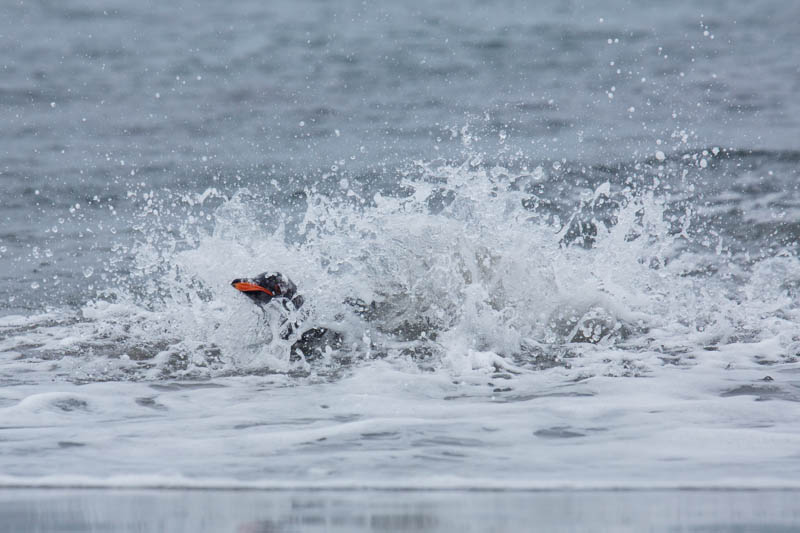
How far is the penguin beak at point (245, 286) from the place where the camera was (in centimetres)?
516

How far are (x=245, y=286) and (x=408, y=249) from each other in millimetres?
1415

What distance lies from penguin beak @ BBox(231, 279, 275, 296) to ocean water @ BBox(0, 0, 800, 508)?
0.22m

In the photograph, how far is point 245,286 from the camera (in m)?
5.22

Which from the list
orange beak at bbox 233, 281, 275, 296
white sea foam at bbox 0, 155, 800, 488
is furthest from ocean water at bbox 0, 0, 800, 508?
orange beak at bbox 233, 281, 275, 296

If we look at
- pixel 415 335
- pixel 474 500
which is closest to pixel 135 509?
pixel 474 500

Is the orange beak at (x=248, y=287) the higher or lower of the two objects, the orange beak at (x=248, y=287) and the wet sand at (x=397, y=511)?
the higher

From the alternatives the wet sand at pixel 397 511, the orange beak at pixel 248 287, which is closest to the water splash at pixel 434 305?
the orange beak at pixel 248 287

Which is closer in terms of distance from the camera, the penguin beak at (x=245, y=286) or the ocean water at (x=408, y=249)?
the ocean water at (x=408, y=249)

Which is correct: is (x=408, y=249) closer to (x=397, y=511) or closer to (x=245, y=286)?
(x=245, y=286)

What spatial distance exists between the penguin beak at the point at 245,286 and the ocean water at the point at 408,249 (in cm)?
22

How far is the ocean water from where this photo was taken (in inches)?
141

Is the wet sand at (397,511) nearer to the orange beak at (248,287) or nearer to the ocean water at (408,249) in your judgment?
the ocean water at (408,249)

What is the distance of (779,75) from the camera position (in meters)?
13.5

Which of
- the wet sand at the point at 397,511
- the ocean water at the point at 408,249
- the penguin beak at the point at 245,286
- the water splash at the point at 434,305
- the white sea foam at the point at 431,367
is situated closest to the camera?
the wet sand at the point at 397,511
